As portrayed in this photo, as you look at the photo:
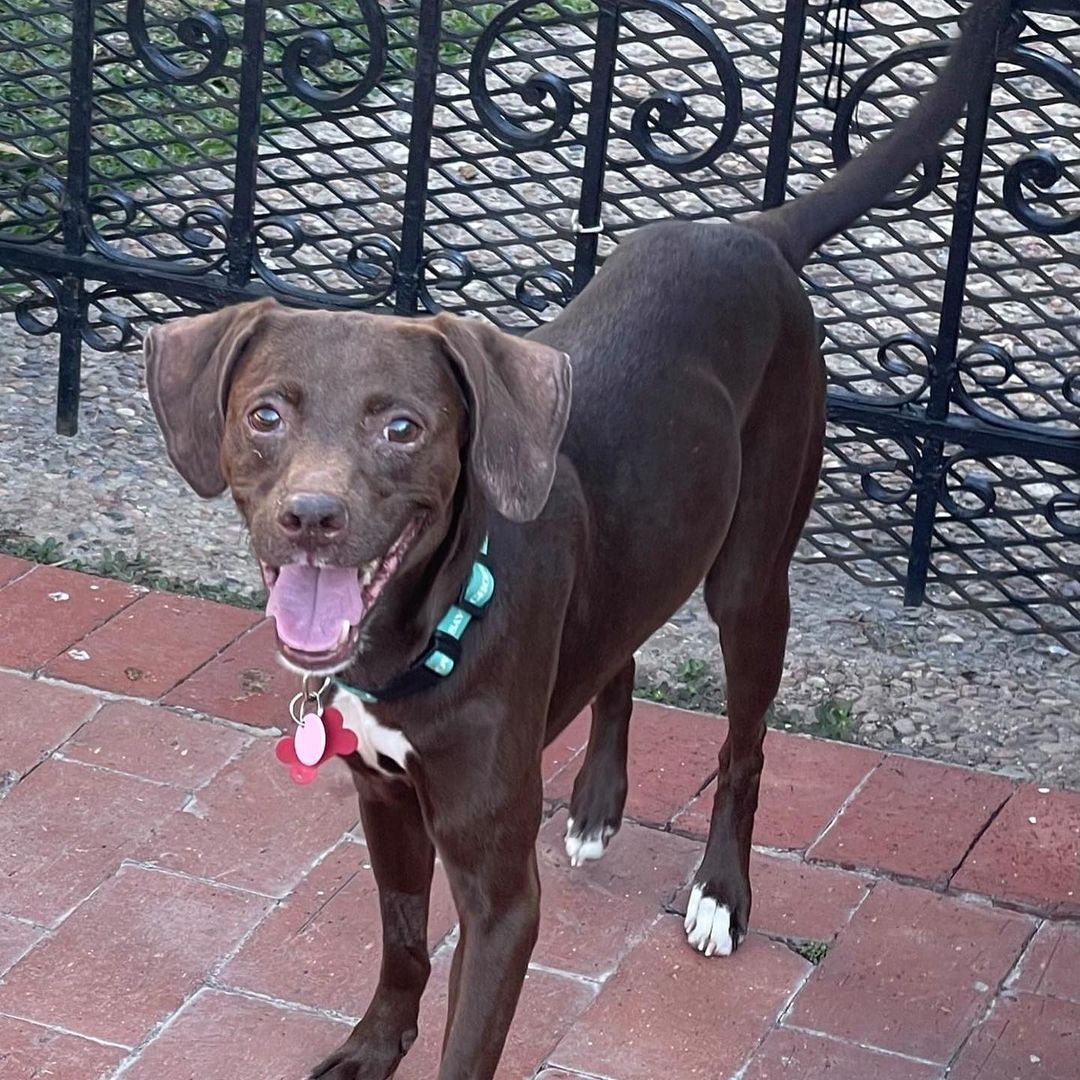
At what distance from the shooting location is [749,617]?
3.33m

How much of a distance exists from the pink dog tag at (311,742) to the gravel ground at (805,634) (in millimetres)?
1557

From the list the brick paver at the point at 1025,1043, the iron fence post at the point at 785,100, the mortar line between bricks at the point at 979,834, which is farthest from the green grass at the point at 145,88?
the brick paver at the point at 1025,1043

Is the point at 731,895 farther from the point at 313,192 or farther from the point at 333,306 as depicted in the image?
the point at 313,192

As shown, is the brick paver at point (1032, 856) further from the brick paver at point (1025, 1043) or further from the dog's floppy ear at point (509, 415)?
the dog's floppy ear at point (509, 415)

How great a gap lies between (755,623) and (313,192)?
3.53 m

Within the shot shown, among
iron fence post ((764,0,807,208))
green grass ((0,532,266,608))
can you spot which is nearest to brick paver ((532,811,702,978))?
green grass ((0,532,266,608))

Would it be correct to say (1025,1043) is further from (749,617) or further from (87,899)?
(87,899)

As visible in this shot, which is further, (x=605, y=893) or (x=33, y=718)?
(x=33, y=718)

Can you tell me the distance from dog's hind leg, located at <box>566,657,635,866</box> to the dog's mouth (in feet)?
3.91

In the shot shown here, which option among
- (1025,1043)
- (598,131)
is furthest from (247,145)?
(1025,1043)

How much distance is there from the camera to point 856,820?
3.67m

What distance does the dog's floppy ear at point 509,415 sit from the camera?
244cm

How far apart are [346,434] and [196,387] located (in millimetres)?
277

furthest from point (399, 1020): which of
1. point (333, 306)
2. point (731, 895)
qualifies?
point (333, 306)
